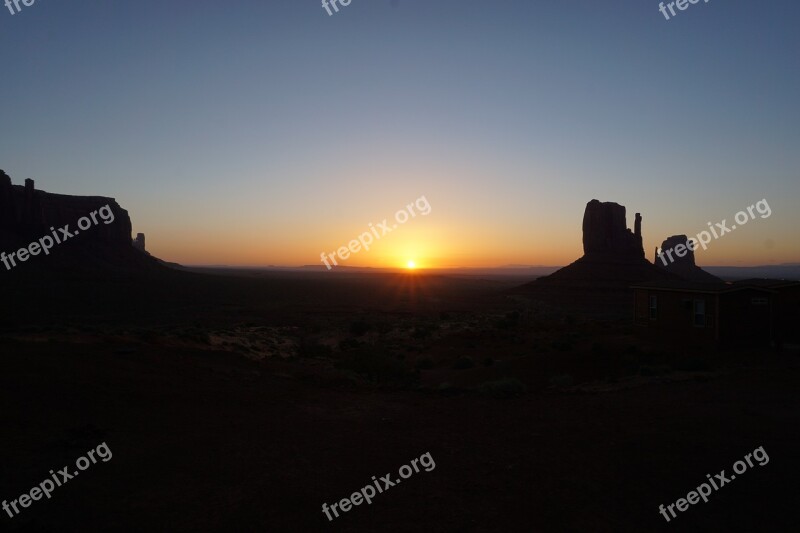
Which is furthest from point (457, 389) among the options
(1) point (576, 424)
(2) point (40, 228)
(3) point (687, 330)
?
(2) point (40, 228)

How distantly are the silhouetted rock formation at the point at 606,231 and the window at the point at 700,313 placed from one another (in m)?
87.1

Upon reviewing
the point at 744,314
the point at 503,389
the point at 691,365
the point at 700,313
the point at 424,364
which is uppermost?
the point at 424,364

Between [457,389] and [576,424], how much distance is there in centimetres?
536

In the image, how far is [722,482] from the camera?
8.14 meters

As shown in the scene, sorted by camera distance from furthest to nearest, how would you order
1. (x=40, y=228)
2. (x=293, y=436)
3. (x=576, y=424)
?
(x=40, y=228)
(x=576, y=424)
(x=293, y=436)

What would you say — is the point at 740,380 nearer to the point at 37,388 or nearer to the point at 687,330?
the point at 687,330

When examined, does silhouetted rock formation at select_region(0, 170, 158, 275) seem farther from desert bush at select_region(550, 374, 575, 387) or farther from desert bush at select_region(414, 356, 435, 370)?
desert bush at select_region(550, 374, 575, 387)

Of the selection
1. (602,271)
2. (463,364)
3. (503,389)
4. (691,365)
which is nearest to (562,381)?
(503,389)

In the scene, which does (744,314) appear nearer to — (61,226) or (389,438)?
(389,438)

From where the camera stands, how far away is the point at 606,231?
10988 cm

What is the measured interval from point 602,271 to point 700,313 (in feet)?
250

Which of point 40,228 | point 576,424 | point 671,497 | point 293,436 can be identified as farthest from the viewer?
point 40,228

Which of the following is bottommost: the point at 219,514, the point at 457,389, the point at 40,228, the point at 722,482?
the point at 722,482

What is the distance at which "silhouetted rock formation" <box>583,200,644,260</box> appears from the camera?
109125 millimetres
